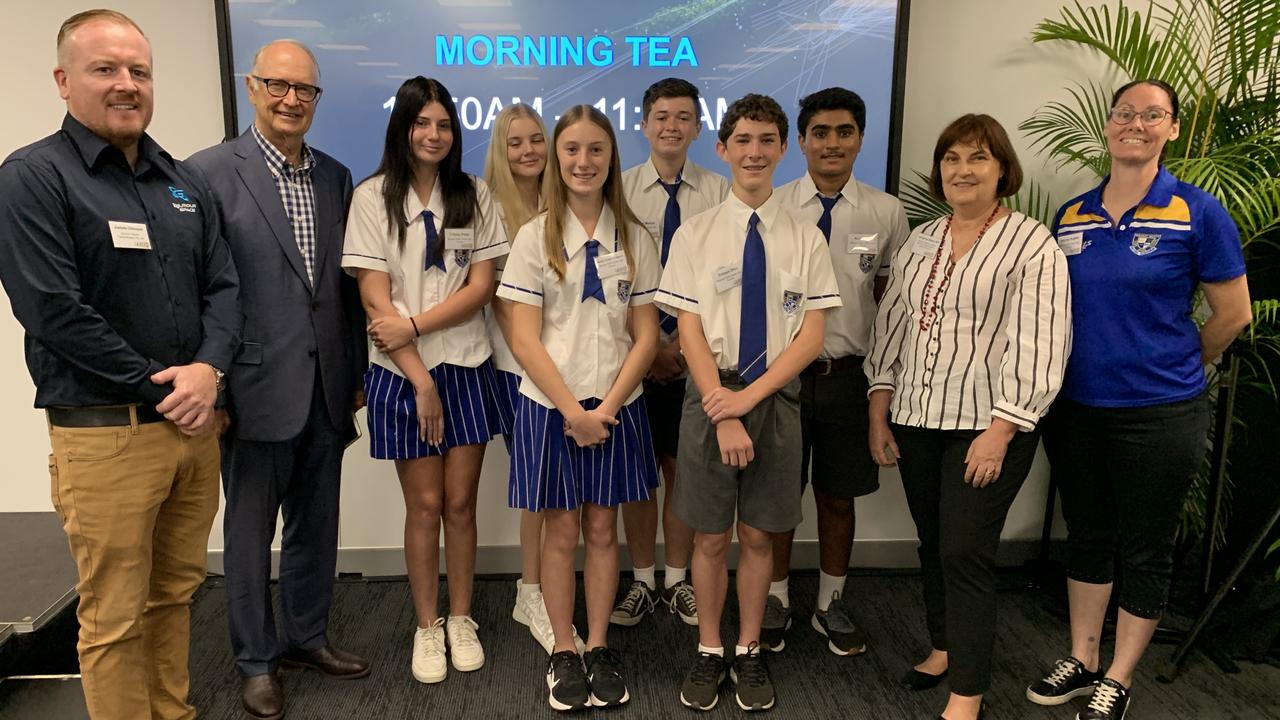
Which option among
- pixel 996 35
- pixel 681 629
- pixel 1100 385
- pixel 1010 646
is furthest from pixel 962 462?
pixel 996 35

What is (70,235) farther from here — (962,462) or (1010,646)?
(1010,646)

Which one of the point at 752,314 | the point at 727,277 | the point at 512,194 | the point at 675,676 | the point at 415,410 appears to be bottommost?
the point at 675,676

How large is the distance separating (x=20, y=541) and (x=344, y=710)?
157cm

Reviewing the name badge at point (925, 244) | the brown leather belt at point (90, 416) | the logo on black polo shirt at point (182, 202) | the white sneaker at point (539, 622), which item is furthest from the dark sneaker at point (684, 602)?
the logo on black polo shirt at point (182, 202)

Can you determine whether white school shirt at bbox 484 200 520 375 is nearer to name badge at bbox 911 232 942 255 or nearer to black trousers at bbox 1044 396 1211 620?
name badge at bbox 911 232 942 255

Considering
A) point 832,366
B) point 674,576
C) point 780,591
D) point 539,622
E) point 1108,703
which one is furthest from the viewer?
point 674,576

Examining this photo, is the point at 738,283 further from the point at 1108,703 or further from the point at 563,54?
the point at 1108,703

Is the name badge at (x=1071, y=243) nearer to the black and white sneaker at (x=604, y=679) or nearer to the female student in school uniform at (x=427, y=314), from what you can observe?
the female student in school uniform at (x=427, y=314)

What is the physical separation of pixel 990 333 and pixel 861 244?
608 mm

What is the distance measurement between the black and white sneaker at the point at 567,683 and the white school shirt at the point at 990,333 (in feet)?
4.06

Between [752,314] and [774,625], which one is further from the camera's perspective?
[774,625]

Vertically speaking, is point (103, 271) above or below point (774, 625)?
above

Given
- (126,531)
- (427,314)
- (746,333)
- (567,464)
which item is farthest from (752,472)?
(126,531)

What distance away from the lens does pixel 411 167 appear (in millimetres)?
2457
